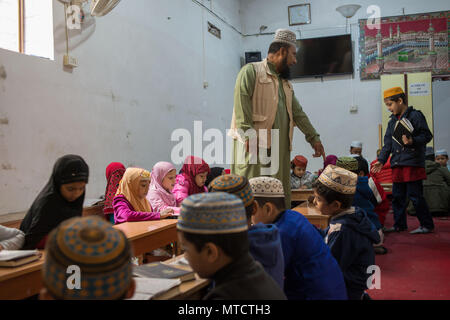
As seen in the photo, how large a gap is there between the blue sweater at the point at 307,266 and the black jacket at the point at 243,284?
588 millimetres

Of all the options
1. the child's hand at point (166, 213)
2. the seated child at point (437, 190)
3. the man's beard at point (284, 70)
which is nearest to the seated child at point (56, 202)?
the child's hand at point (166, 213)

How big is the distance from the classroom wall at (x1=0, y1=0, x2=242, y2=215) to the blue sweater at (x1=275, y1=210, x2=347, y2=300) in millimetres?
2723

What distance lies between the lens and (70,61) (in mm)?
4086

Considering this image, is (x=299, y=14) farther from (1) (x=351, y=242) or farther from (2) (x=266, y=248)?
(2) (x=266, y=248)

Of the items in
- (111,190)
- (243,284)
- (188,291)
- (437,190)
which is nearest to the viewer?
(243,284)

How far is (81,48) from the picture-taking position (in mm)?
4273

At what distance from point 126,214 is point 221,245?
6.94 feet

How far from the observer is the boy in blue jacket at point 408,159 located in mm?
4664

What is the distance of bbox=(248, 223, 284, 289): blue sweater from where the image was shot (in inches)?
55.4

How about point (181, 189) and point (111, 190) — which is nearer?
point (111, 190)

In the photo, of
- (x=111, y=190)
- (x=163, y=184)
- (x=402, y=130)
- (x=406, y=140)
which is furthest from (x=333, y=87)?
(x=111, y=190)

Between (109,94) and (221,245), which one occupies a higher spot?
(109,94)

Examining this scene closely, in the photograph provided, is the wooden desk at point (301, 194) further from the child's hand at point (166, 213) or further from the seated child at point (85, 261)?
the seated child at point (85, 261)
